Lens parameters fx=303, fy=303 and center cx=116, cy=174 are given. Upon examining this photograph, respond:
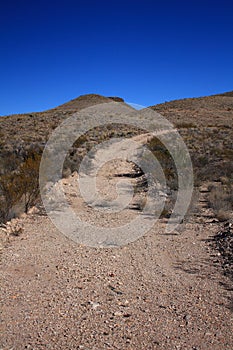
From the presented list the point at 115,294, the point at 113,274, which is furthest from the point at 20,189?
the point at 115,294

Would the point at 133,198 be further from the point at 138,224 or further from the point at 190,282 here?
the point at 190,282

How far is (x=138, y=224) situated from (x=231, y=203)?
2.76 m

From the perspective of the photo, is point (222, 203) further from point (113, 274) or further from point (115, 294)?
point (115, 294)

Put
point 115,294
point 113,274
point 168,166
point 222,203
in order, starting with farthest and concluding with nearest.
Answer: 1. point 168,166
2. point 222,203
3. point 113,274
4. point 115,294

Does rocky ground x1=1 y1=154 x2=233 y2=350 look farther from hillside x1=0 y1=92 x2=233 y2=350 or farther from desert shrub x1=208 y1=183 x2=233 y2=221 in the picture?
desert shrub x1=208 y1=183 x2=233 y2=221

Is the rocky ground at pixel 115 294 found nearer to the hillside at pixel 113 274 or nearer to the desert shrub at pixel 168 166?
the hillside at pixel 113 274

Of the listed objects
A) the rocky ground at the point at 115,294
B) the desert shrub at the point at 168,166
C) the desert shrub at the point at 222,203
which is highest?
the desert shrub at the point at 168,166

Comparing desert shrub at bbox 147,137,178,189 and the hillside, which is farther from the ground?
desert shrub at bbox 147,137,178,189

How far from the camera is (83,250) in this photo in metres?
5.46

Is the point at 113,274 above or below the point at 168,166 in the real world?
below

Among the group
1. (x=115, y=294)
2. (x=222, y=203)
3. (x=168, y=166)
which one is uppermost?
(x=168, y=166)

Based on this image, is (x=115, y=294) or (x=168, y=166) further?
(x=168, y=166)

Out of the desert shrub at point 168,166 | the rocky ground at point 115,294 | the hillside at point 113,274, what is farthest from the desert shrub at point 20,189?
the desert shrub at point 168,166

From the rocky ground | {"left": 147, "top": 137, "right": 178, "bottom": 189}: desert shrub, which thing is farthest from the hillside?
{"left": 147, "top": 137, "right": 178, "bottom": 189}: desert shrub
